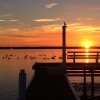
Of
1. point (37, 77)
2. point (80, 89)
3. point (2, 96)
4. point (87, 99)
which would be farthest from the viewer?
point (2, 96)

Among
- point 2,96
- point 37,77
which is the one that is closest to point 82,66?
point 37,77

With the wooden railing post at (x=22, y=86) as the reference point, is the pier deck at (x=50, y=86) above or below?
below

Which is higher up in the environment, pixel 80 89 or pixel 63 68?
pixel 63 68

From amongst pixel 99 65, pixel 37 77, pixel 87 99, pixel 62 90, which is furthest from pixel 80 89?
pixel 62 90

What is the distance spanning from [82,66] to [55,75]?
3.40m

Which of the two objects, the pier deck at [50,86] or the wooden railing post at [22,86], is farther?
the pier deck at [50,86]

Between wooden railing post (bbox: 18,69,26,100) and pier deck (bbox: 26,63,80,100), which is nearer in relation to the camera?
wooden railing post (bbox: 18,69,26,100)

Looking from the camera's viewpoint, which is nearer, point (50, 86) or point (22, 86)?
point (22, 86)

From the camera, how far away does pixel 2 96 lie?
35.7 metres

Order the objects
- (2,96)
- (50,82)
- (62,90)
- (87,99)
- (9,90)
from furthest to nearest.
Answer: (9,90) → (2,96) → (87,99) → (50,82) → (62,90)

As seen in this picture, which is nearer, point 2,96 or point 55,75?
point 55,75

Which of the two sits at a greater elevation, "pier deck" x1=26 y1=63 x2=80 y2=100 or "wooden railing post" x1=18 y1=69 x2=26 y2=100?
"wooden railing post" x1=18 y1=69 x2=26 y2=100

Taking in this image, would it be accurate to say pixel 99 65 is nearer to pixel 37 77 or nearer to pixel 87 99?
pixel 87 99

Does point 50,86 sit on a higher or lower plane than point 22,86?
lower
